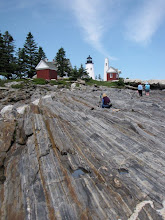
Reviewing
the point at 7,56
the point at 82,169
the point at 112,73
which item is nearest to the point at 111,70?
the point at 112,73

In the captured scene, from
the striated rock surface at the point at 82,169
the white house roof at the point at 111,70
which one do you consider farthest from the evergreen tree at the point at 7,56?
the striated rock surface at the point at 82,169

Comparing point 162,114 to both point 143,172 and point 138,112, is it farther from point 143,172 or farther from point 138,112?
point 143,172

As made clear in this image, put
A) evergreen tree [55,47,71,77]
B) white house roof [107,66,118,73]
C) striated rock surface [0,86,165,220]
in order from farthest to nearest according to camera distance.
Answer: white house roof [107,66,118,73] → evergreen tree [55,47,71,77] → striated rock surface [0,86,165,220]

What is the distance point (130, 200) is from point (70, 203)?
2487mm

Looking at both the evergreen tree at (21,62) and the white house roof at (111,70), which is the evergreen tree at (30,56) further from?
the white house roof at (111,70)

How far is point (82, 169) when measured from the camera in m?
8.20

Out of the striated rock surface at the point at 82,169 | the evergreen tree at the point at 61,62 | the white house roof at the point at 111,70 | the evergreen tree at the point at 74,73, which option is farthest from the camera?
the white house roof at the point at 111,70

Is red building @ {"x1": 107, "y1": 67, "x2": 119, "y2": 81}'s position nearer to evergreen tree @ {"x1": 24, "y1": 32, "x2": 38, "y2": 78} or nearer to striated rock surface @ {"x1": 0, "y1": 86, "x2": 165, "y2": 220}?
evergreen tree @ {"x1": 24, "y1": 32, "x2": 38, "y2": 78}

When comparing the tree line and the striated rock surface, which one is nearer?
the striated rock surface

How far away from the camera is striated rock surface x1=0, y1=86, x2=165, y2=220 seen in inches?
246

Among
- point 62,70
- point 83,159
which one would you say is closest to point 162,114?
point 83,159

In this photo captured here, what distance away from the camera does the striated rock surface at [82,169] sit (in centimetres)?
625

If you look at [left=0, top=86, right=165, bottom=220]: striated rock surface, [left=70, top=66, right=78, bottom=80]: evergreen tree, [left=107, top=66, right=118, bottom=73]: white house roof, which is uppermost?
[left=107, top=66, right=118, bottom=73]: white house roof

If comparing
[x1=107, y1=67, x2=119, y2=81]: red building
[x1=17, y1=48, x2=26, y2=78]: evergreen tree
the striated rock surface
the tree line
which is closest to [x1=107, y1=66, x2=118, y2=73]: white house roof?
[x1=107, y1=67, x2=119, y2=81]: red building
